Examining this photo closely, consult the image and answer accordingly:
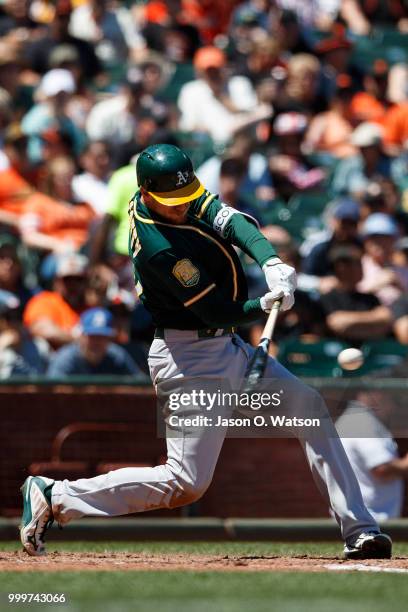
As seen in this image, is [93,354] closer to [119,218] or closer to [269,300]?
[119,218]

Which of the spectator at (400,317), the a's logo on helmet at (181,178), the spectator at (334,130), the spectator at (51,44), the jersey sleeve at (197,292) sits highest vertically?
the a's logo on helmet at (181,178)

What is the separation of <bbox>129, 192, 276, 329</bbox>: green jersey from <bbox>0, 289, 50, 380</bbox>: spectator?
3.27 m

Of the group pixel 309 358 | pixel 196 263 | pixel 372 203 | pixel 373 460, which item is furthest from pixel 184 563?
pixel 372 203

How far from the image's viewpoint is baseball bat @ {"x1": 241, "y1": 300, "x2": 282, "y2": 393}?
5.90 m

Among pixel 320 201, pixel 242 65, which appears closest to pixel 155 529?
pixel 320 201

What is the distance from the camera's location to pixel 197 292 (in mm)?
5980

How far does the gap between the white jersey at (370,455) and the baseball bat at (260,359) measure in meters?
2.45

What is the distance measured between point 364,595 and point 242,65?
9.70 metres

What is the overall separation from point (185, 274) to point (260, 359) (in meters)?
0.53

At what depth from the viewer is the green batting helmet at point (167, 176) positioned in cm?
607

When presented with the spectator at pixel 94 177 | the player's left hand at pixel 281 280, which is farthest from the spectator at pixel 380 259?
the player's left hand at pixel 281 280

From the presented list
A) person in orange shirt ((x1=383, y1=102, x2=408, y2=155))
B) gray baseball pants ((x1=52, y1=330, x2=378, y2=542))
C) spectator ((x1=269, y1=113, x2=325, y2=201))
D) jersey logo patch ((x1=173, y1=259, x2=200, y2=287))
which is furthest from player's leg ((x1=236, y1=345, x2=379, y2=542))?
person in orange shirt ((x1=383, y1=102, x2=408, y2=155))

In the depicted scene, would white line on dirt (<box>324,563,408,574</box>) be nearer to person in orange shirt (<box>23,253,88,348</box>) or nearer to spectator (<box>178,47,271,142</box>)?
person in orange shirt (<box>23,253,88,348</box>)

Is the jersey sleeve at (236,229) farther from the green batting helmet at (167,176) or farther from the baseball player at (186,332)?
the green batting helmet at (167,176)
